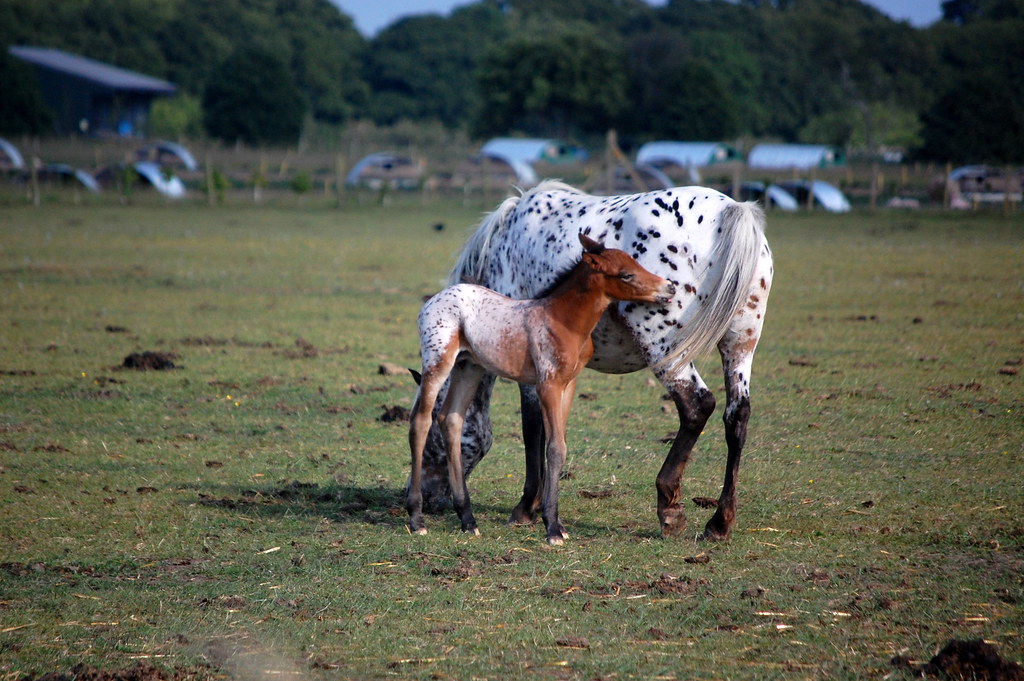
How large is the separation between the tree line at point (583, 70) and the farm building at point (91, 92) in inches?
129

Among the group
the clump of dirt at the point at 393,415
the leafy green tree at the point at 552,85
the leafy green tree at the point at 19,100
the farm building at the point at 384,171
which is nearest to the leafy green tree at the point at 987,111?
the leafy green tree at the point at 552,85

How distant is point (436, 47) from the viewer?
87.6 metres

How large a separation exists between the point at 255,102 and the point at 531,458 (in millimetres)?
59790

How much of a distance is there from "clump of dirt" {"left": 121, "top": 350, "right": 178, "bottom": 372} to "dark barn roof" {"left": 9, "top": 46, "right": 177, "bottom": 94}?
64.5 m

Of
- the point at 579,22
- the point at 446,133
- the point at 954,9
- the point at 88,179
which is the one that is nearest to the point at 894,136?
the point at 954,9

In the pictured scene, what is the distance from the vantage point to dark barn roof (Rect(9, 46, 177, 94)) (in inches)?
2734

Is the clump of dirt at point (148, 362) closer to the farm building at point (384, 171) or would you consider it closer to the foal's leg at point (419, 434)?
the foal's leg at point (419, 434)

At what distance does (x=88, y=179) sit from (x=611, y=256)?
38.5 m

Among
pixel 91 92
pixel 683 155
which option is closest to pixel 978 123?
pixel 683 155

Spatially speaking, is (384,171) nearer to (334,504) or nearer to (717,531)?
(334,504)

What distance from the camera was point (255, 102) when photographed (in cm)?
6262

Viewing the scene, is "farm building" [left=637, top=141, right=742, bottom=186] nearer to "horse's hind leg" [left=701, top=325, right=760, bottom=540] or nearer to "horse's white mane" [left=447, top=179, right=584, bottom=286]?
"horse's white mane" [left=447, top=179, right=584, bottom=286]

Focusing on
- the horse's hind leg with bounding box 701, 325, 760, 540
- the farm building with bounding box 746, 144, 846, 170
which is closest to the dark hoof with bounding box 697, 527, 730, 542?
the horse's hind leg with bounding box 701, 325, 760, 540

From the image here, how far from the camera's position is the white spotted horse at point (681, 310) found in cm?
584
